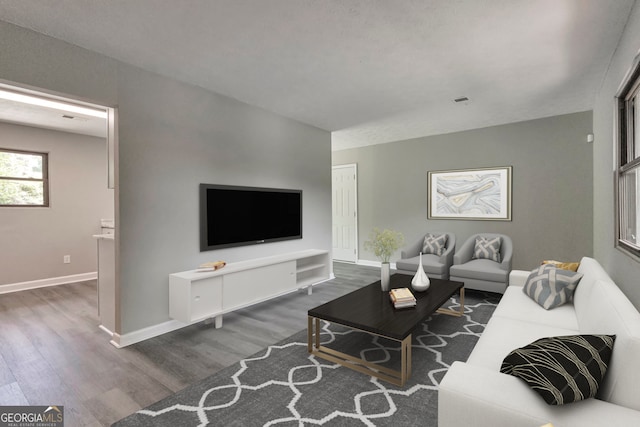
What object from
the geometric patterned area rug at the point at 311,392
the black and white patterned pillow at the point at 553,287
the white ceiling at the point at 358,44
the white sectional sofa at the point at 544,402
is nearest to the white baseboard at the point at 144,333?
the geometric patterned area rug at the point at 311,392

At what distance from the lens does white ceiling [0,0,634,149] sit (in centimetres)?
212

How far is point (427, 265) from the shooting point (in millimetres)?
4371

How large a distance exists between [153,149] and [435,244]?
4068 mm

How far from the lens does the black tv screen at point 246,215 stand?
3.54 m

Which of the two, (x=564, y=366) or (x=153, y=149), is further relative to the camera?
(x=153, y=149)

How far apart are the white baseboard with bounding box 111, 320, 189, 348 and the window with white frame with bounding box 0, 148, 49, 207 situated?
3.46 meters

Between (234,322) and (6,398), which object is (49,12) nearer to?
(6,398)

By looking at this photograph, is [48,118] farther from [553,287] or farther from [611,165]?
[611,165]

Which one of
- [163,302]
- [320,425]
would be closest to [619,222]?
[320,425]

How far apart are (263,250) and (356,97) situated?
228 cm

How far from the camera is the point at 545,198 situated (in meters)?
4.76

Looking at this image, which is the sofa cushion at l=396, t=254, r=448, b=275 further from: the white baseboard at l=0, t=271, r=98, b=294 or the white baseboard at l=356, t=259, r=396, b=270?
the white baseboard at l=0, t=271, r=98, b=294

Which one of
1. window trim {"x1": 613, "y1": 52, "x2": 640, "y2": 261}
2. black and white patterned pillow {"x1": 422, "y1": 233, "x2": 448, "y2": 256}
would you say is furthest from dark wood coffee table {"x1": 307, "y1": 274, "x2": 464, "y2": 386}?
black and white patterned pillow {"x1": 422, "y1": 233, "x2": 448, "y2": 256}

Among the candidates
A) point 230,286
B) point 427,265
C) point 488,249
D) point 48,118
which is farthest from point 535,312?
point 48,118
